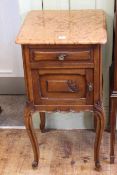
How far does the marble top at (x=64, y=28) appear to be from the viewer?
1564 mm

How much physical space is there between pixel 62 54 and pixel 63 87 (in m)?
0.17

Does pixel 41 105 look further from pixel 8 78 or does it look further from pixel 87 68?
pixel 8 78

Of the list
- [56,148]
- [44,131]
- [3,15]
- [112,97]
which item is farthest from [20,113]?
[112,97]

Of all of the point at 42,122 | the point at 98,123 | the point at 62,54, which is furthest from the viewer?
the point at 42,122

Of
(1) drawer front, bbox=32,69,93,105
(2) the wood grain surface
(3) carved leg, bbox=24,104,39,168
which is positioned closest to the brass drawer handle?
(1) drawer front, bbox=32,69,93,105

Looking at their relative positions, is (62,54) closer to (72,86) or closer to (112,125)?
(72,86)

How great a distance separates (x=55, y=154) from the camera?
2.11m

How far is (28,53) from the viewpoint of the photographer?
162cm

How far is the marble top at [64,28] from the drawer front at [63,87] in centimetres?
16

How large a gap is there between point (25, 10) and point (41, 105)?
0.61m

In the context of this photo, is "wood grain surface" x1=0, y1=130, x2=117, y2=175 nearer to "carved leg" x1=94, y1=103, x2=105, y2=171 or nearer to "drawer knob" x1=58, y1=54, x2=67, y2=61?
"carved leg" x1=94, y1=103, x2=105, y2=171

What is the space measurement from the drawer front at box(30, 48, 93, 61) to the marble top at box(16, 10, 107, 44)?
0.06m

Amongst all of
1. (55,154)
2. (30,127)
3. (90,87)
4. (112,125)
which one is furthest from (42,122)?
(90,87)

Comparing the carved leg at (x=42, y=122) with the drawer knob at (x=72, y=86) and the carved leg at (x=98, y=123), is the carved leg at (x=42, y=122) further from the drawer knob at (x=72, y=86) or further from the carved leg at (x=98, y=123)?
the drawer knob at (x=72, y=86)
